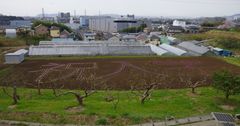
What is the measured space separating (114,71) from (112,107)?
11.5 meters

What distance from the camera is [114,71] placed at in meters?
27.0

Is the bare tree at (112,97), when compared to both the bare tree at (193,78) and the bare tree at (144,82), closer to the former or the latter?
the bare tree at (144,82)

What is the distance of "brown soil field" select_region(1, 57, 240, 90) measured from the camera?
74.6ft

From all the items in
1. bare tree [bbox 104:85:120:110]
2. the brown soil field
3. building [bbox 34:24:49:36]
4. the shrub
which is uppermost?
building [bbox 34:24:49:36]

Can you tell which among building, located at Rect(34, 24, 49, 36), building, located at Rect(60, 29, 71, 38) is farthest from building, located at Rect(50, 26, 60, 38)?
building, located at Rect(34, 24, 49, 36)

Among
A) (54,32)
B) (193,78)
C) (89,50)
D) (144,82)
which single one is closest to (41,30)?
(54,32)

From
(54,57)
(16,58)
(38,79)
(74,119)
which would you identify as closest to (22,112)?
(74,119)

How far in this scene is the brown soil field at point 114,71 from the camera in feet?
74.6

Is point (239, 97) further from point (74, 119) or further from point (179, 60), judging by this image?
point (179, 60)

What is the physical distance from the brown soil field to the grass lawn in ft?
9.66

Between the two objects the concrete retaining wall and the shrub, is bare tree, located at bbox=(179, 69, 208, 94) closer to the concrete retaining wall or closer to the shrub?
the shrub

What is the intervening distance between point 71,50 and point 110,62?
785 centimetres

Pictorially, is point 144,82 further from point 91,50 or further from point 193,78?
point 91,50

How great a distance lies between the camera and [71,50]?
3734 cm
